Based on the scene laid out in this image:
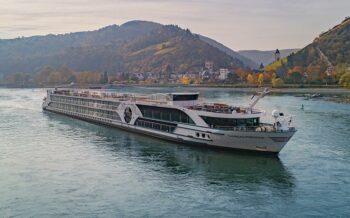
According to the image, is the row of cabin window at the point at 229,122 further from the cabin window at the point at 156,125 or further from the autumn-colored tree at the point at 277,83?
the autumn-colored tree at the point at 277,83

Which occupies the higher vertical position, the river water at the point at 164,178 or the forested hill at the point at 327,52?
the forested hill at the point at 327,52

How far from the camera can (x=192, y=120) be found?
39.1 metres

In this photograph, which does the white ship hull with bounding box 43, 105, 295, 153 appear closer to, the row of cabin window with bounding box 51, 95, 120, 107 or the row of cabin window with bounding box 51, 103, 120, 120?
the row of cabin window with bounding box 51, 103, 120, 120

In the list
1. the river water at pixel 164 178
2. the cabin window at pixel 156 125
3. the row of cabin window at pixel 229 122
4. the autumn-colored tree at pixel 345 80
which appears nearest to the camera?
the river water at pixel 164 178

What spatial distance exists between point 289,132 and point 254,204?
10979 millimetres

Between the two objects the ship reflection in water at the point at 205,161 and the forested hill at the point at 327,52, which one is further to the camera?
the forested hill at the point at 327,52

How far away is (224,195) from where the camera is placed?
26.2 m

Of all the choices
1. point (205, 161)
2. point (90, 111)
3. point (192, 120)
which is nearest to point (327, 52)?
point (90, 111)

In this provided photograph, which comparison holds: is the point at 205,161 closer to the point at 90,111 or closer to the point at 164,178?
the point at 164,178

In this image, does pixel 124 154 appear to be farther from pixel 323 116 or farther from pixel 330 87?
pixel 330 87

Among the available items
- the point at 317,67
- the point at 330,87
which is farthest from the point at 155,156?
the point at 317,67

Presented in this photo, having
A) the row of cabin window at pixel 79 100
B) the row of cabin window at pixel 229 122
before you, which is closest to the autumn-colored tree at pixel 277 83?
the row of cabin window at pixel 79 100

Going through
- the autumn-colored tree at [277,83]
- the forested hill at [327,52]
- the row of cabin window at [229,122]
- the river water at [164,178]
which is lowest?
the river water at [164,178]

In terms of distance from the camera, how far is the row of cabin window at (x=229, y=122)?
36.4 meters
